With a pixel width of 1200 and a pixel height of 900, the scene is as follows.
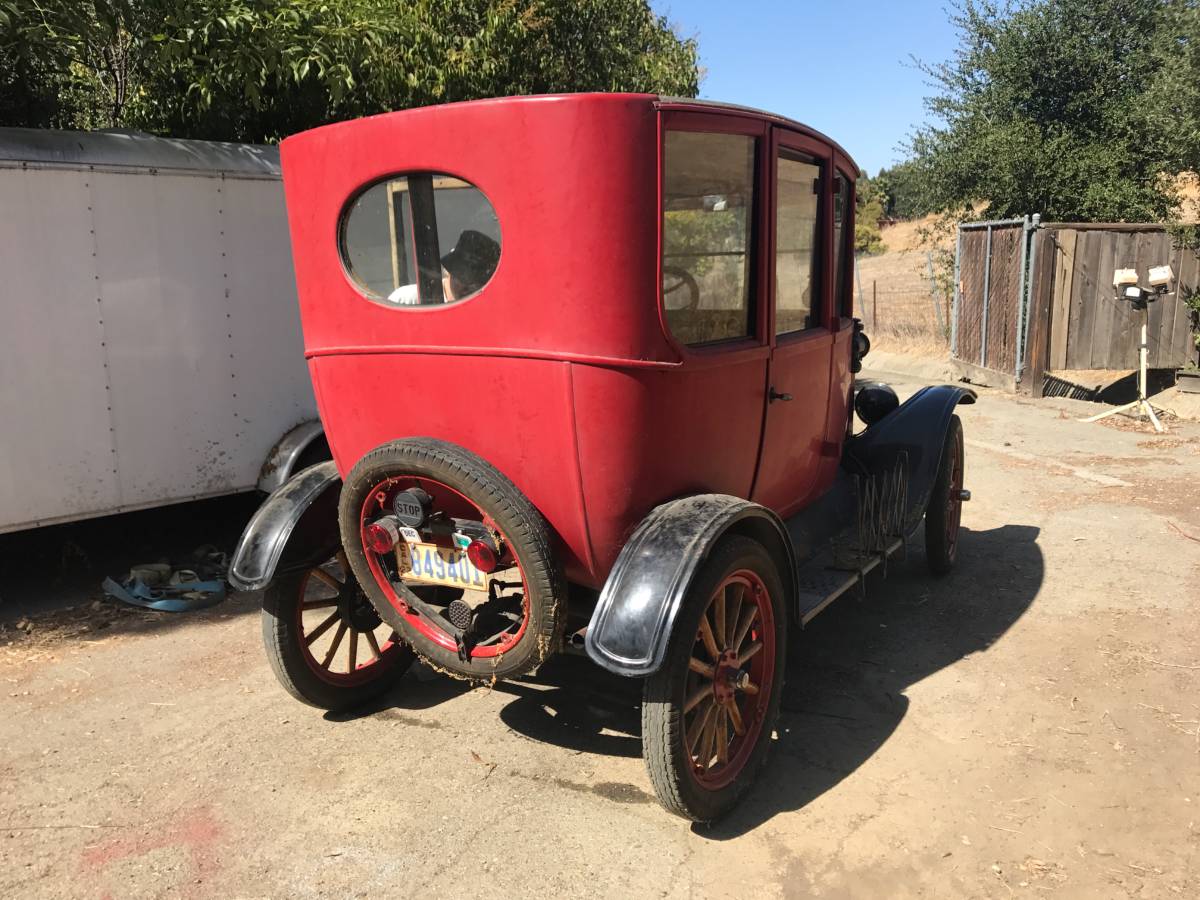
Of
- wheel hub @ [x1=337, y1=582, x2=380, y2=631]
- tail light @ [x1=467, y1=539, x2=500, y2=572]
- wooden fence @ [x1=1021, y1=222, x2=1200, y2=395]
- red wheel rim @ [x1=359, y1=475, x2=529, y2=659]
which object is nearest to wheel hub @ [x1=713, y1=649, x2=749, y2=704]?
red wheel rim @ [x1=359, y1=475, x2=529, y2=659]

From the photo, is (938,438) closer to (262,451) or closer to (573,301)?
(573,301)

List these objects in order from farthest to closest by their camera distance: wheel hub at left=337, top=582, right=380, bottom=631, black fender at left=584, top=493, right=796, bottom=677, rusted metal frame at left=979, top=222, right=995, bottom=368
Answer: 1. rusted metal frame at left=979, top=222, right=995, bottom=368
2. wheel hub at left=337, top=582, right=380, bottom=631
3. black fender at left=584, top=493, right=796, bottom=677

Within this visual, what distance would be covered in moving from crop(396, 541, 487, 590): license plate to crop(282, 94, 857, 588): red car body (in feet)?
1.14

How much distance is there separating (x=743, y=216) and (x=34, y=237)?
148 inches

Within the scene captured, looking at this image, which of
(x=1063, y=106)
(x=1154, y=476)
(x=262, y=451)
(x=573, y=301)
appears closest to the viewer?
(x=573, y=301)

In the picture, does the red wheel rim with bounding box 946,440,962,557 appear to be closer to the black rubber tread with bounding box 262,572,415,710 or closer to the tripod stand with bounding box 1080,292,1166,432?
the black rubber tread with bounding box 262,572,415,710

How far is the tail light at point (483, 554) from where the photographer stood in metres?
2.89

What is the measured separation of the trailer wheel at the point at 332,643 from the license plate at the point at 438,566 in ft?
1.88

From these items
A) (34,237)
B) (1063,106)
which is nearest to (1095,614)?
(34,237)

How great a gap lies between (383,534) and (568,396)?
0.88 metres

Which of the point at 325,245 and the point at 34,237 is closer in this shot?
the point at 325,245

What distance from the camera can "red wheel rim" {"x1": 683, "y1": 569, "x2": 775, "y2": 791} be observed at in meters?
2.91

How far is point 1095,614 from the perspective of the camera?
15.2ft

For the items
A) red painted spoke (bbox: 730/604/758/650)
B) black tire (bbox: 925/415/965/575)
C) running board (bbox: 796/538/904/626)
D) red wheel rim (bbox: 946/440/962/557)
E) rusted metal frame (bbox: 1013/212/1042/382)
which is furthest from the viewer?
rusted metal frame (bbox: 1013/212/1042/382)
